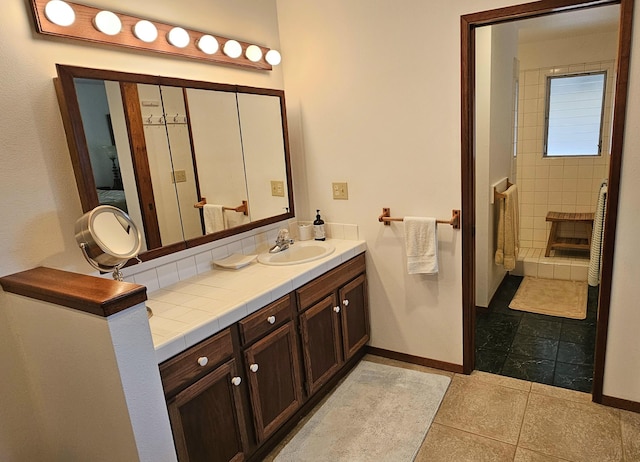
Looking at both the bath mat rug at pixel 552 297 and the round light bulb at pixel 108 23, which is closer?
the round light bulb at pixel 108 23

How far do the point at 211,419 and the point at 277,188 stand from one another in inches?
56.4

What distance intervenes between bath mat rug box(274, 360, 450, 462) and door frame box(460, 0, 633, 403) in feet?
1.24

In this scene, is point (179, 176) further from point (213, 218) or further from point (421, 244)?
point (421, 244)

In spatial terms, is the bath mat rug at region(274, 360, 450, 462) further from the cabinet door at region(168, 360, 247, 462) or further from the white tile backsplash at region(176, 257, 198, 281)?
the white tile backsplash at region(176, 257, 198, 281)

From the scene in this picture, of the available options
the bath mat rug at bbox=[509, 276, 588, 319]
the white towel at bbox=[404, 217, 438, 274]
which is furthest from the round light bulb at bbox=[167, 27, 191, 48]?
the bath mat rug at bbox=[509, 276, 588, 319]

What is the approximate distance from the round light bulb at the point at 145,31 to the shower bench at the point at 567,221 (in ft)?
12.7

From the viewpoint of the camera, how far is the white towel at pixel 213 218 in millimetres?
2158

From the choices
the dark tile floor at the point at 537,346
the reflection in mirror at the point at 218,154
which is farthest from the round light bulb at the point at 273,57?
the dark tile floor at the point at 537,346

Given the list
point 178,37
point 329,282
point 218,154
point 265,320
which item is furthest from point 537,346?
point 178,37

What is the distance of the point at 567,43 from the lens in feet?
13.5

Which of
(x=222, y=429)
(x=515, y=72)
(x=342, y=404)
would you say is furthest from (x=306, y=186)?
(x=515, y=72)

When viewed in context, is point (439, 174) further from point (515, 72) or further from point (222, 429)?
point (515, 72)

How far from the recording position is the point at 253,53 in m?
2.35

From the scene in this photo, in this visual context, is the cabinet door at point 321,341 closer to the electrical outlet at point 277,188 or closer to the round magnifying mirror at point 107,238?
A: the electrical outlet at point 277,188
